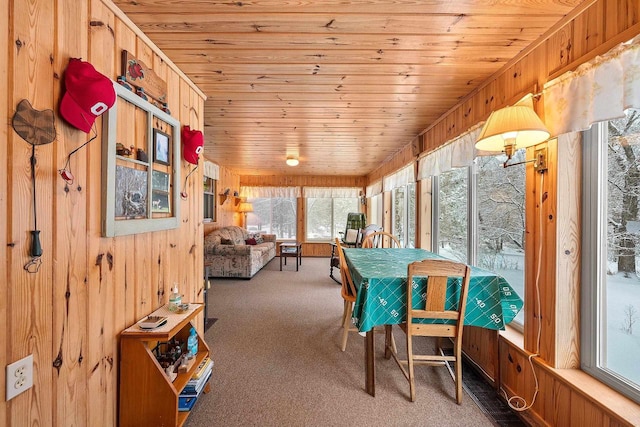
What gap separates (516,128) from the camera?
4.61 feet

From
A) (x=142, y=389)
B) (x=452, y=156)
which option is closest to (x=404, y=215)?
(x=452, y=156)

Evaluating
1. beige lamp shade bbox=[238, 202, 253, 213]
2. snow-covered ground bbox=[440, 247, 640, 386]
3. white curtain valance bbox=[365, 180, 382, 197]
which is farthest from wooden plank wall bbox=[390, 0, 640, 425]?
beige lamp shade bbox=[238, 202, 253, 213]

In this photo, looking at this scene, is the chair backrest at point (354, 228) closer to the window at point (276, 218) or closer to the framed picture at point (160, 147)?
the window at point (276, 218)

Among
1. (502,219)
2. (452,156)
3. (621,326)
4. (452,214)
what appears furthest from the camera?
(452,214)

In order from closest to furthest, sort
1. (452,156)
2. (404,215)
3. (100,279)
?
1. (100,279)
2. (452,156)
3. (404,215)

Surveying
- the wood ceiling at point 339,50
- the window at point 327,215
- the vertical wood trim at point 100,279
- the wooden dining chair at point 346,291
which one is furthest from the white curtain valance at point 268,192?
the vertical wood trim at point 100,279

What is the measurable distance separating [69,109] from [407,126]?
10.1ft

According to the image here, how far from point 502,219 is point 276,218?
6187mm

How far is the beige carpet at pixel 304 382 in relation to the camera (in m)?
1.64

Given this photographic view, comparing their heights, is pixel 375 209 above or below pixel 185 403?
above

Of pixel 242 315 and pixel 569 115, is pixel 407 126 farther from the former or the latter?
pixel 242 315

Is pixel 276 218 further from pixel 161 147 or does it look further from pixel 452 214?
pixel 161 147

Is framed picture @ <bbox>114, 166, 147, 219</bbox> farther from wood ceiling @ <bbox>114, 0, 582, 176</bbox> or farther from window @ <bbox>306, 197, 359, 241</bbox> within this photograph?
window @ <bbox>306, 197, 359, 241</bbox>

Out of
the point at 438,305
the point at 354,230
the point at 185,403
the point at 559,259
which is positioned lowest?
the point at 185,403
